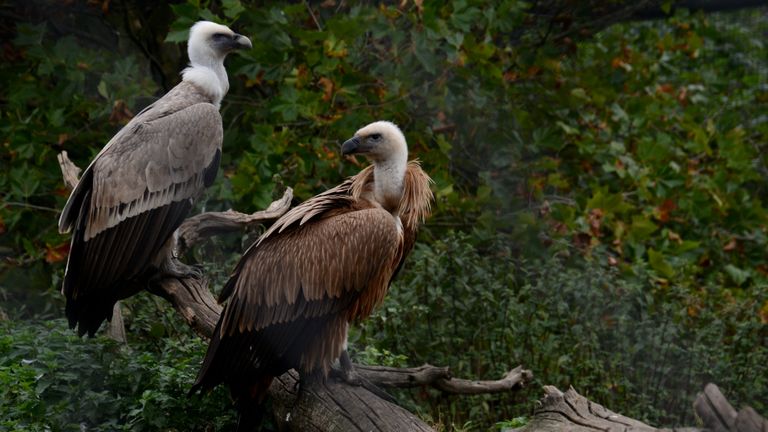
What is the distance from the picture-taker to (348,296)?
372cm

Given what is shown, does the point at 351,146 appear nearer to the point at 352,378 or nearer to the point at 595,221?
the point at 352,378

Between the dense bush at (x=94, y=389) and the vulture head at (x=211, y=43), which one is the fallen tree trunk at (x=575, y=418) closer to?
the dense bush at (x=94, y=389)

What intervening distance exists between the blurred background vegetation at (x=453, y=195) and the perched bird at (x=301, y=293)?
1.33ft

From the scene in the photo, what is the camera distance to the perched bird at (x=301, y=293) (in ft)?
11.7

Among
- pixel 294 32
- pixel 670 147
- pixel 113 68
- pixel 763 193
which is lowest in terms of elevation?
pixel 763 193

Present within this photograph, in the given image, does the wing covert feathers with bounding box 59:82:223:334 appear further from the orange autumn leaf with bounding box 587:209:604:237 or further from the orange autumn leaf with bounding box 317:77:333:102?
the orange autumn leaf with bounding box 587:209:604:237

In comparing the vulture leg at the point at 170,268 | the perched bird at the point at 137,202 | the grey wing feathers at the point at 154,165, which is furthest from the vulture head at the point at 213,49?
the vulture leg at the point at 170,268

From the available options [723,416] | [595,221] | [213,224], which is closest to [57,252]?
[213,224]

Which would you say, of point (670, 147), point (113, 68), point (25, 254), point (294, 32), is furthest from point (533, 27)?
point (25, 254)

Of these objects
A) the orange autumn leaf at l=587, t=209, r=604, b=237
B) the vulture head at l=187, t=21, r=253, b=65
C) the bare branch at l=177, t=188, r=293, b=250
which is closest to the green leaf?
the orange autumn leaf at l=587, t=209, r=604, b=237

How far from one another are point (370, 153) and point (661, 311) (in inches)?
93.8

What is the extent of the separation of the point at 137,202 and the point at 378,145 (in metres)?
1.06

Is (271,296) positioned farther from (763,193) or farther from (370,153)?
(763,193)

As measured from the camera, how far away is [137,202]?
4250 millimetres
